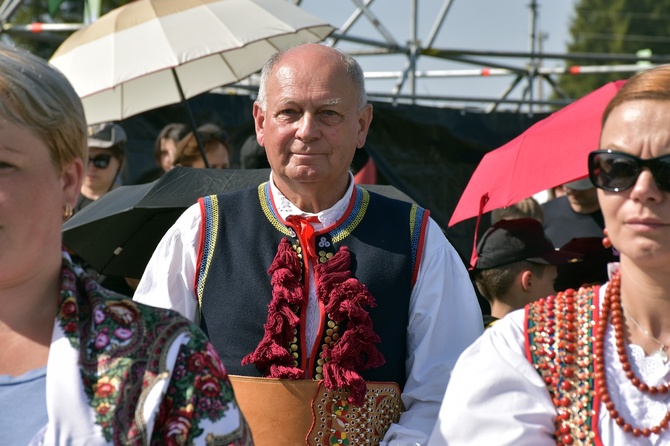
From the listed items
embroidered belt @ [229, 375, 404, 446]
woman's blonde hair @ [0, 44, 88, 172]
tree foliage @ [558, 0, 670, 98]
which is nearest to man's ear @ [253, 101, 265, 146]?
embroidered belt @ [229, 375, 404, 446]

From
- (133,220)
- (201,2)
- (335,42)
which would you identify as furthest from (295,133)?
(335,42)

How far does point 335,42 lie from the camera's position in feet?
29.6

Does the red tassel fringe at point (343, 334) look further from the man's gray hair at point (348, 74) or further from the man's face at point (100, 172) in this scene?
the man's face at point (100, 172)

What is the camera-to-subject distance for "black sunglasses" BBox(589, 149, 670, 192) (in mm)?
2193

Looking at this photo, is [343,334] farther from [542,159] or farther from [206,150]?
[206,150]

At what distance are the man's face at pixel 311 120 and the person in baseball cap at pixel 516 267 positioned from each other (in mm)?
1191

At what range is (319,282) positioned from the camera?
10.3 ft

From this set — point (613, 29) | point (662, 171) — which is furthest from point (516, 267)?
point (613, 29)

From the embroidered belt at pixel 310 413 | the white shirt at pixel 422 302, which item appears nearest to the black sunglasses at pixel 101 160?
the white shirt at pixel 422 302

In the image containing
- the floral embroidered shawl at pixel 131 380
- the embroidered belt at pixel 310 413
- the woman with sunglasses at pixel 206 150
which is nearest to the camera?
the floral embroidered shawl at pixel 131 380

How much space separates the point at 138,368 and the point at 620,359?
40.4 inches

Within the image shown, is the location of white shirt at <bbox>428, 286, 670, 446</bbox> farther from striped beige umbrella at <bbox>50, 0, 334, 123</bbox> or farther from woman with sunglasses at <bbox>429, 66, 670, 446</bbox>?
striped beige umbrella at <bbox>50, 0, 334, 123</bbox>

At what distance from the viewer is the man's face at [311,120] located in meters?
3.19

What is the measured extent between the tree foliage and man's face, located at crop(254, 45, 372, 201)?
168 ft
